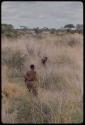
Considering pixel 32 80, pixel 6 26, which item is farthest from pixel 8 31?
pixel 32 80

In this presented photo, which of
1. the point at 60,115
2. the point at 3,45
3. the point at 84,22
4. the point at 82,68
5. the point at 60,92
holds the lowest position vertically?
the point at 60,115

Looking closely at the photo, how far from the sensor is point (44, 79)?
9.47 ft

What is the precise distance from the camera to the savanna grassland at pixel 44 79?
9.29ft

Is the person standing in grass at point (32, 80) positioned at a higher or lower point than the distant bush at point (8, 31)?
lower

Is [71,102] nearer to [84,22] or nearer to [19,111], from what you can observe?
[19,111]

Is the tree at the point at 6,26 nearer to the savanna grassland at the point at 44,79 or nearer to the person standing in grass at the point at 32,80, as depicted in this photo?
the savanna grassland at the point at 44,79

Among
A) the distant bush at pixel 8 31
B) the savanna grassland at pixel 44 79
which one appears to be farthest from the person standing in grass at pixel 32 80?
the distant bush at pixel 8 31

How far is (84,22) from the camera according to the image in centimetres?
280

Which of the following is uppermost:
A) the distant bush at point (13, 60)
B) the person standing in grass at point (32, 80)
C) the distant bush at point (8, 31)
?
the distant bush at point (8, 31)

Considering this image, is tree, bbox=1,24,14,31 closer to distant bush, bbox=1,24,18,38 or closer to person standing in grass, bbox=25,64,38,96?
distant bush, bbox=1,24,18,38

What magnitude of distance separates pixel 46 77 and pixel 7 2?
689 mm

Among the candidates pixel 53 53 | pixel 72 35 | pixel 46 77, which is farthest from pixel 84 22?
pixel 46 77

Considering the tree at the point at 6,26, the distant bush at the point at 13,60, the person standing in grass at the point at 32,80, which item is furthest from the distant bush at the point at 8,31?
the person standing in grass at the point at 32,80

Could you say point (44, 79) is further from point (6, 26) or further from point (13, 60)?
point (6, 26)
